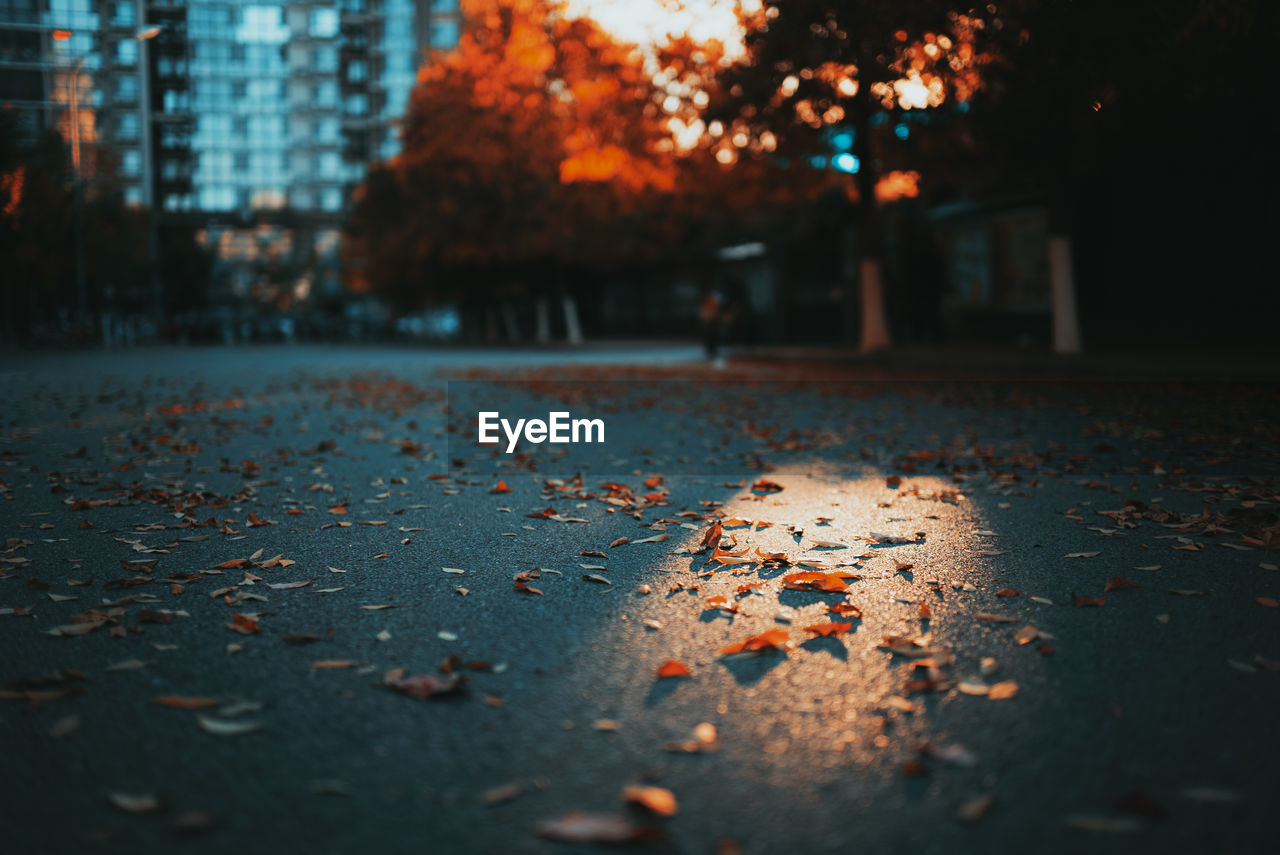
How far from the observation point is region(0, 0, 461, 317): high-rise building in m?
90.8

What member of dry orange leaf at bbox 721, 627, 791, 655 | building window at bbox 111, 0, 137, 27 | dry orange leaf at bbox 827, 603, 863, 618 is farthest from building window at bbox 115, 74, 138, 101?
dry orange leaf at bbox 721, 627, 791, 655

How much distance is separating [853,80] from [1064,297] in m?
5.66

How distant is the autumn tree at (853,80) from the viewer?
1655 cm

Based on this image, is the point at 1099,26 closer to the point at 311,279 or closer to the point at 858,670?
the point at 858,670

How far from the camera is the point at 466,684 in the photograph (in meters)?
3.69

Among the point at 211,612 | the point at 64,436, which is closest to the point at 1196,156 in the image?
the point at 64,436

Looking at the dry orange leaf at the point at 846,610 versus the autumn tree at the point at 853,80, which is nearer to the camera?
the dry orange leaf at the point at 846,610

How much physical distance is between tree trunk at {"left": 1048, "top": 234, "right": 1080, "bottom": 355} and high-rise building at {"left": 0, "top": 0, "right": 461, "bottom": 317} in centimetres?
7918

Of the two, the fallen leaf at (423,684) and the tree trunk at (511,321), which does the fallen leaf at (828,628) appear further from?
the tree trunk at (511,321)

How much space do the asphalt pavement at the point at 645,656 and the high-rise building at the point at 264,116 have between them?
8911cm

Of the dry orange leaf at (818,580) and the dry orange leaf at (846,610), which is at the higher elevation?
the dry orange leaf at (818,580)

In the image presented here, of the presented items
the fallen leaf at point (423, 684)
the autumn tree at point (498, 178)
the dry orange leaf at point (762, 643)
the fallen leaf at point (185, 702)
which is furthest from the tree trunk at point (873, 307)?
the fallen leaf at point (185, 702)

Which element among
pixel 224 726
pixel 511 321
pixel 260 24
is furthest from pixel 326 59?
pixel 224 726

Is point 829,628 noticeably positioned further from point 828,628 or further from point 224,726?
point 224,726
